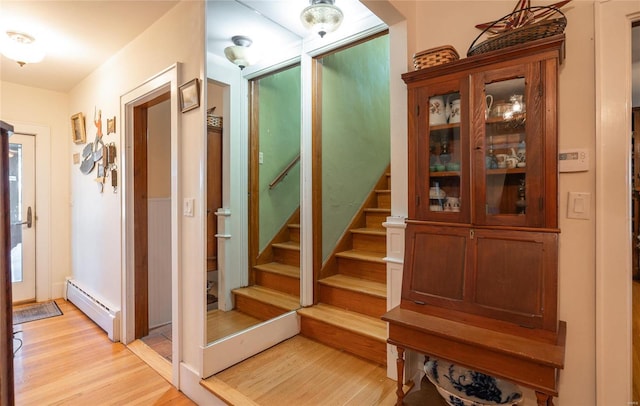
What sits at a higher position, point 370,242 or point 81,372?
point 370,242

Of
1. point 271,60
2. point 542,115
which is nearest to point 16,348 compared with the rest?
point 271,60

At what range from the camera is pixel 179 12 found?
2.03 meters

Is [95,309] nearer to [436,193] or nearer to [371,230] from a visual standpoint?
[371,230]

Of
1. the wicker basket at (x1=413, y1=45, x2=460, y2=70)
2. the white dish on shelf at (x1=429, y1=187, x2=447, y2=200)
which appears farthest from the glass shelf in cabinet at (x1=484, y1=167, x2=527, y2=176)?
the wicker basket at (x1=413, y1=45, x2=460, y2=70)

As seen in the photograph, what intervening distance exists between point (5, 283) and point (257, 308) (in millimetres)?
1575

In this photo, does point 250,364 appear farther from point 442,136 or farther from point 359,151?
point 359,151

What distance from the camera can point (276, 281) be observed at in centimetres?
272

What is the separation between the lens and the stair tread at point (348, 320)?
6.75 feet

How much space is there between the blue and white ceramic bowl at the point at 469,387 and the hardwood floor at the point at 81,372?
4.77 feet

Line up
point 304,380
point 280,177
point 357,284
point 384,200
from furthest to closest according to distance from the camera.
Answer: point 384,200 → point 280,177 → point 357,284 → point 304,380

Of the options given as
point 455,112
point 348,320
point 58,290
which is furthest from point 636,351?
point 58,290

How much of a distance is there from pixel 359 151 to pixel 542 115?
2.01 m

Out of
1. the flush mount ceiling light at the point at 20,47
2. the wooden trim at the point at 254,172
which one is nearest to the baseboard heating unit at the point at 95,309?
the wooden trim at the point at 254,172

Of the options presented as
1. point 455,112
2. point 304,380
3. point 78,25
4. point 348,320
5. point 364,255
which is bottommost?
point 304,380
